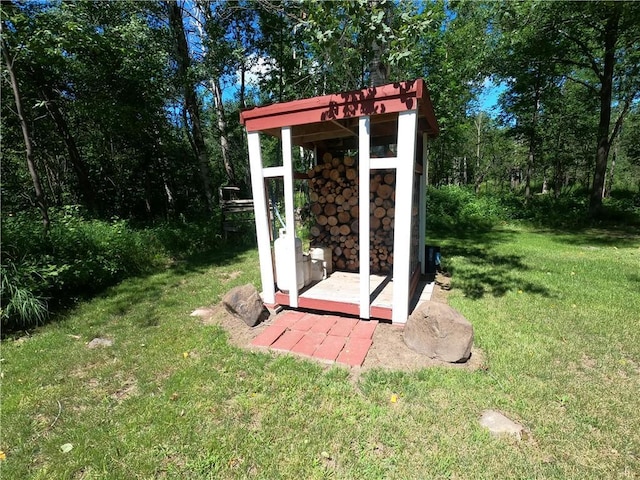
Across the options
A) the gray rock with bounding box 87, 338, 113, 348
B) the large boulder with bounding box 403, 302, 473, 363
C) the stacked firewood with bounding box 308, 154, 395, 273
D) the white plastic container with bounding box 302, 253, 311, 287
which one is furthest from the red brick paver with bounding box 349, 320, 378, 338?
the gray rock with bounding box 87, 338, 113, 348

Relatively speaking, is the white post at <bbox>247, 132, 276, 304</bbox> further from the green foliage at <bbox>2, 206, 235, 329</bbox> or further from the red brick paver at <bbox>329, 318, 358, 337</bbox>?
the green foliage at <bbox>2, 206, 235, 329</bbox>

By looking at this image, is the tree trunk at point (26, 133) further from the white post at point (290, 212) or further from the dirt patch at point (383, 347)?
the white post at point (290, 212)

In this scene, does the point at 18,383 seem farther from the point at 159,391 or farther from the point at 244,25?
the point at 244,25

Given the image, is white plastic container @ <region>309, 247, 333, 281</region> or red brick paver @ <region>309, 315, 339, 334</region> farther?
white plastic container @ <region>309, 247, 333, 281</region>

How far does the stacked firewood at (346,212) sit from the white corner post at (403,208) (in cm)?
147

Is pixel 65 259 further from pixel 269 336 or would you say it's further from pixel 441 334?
pixel 441 334

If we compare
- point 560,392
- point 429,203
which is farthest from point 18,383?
point 429,203

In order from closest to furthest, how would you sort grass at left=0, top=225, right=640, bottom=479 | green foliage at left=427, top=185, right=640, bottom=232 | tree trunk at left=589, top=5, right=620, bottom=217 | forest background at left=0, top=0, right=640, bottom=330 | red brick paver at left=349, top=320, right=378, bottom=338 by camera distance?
grass at left=0, top=225, right=640, bottom=479 < red brick paver at left=349, top=320, right=378, bottom=338 < forest background at left=0, top=0, right=640, bottom=330 < tree trunk at left=589, top=5, right=620, bottom=217 < green foliage at left=427, top=185, right=640, bottom=232

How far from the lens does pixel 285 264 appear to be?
383cm

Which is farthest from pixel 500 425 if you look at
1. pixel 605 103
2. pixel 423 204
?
pixel 605 103

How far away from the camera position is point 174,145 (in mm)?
10188

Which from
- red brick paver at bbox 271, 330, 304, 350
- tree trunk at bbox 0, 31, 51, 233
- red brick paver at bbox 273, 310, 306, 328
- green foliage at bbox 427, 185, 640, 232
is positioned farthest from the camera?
green foliage at bbox 427, 185, 640, 232

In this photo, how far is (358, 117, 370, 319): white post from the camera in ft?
9.87

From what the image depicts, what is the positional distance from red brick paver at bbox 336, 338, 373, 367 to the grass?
20 centimetres
